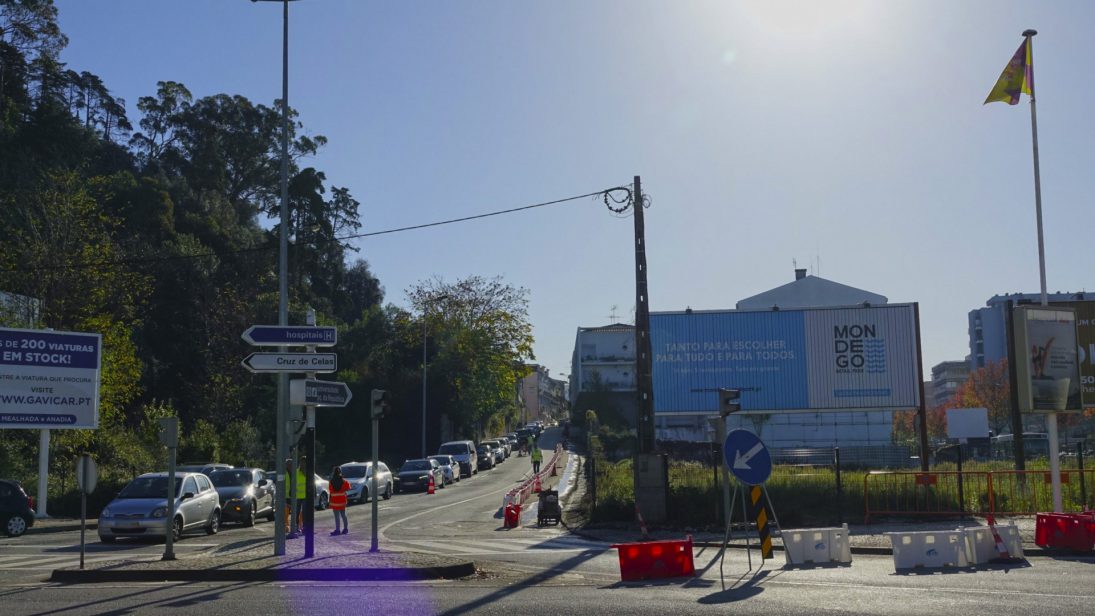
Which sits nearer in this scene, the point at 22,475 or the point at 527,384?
the point at 22,475

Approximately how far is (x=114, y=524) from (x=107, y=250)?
70.2 ft

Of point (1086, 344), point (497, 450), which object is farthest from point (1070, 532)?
point (497, 450)

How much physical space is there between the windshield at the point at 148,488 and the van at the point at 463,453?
29236 mm

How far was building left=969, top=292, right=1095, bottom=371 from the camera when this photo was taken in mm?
121438

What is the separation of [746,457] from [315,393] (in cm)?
719

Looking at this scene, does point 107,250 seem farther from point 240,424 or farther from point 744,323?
point 744,323

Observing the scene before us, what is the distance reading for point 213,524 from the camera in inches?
919

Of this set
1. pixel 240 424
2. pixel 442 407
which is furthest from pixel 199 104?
pixel 240 424

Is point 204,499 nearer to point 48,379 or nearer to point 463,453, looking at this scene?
point 48,379

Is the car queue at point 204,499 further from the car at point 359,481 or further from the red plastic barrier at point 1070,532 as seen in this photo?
the red plastic barrier at point 1070,532

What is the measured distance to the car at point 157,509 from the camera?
2066 cm

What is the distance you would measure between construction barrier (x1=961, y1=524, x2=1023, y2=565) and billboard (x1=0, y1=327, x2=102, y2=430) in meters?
23.9

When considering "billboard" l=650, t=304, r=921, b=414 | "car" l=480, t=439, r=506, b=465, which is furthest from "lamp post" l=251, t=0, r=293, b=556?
"car" l=480, t=439, r=506, b=465

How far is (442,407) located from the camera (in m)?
63.6
